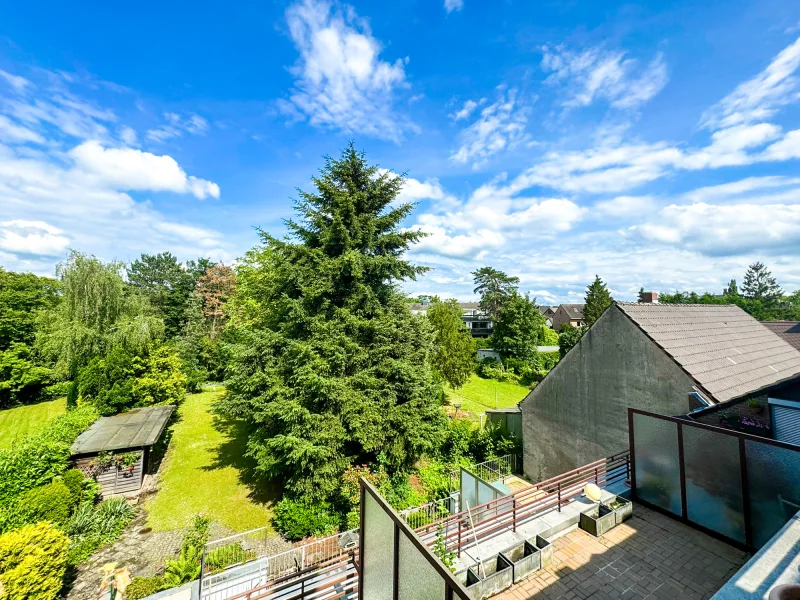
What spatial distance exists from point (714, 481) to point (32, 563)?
13.6 m

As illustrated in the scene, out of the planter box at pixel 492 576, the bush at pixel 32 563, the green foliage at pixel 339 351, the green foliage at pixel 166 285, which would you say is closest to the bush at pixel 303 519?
the green foliage at pixel 339 351

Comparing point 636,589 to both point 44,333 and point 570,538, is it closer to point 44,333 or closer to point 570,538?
point 570,538

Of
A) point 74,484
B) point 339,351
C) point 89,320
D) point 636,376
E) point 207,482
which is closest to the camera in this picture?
point 636,376

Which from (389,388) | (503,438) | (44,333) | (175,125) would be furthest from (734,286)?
(44,333)

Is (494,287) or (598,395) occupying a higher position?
(494,287)

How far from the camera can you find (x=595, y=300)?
36.1m

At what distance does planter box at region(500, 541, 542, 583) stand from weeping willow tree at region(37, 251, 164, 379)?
23633 mm

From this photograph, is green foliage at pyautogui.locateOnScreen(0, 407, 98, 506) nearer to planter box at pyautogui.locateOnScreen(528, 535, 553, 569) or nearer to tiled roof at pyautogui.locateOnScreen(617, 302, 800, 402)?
planter box at pyautogui.locateOnScreen(528, 535, 553, 569)

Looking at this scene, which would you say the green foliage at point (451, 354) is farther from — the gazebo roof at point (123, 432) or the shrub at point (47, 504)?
the shrub at point (47, 504)

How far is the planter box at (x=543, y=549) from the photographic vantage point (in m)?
5.22

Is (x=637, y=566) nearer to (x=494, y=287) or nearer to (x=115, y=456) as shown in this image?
(x=115, y=456)

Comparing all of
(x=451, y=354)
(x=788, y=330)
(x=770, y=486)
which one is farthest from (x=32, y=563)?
(x=788, y=330)

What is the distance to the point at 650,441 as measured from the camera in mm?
6340

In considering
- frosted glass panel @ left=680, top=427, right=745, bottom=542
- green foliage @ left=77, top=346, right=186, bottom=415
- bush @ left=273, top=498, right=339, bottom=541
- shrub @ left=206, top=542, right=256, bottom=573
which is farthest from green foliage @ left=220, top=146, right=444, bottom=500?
green foliage @ left=77, top=346, right=186, bottom=415
